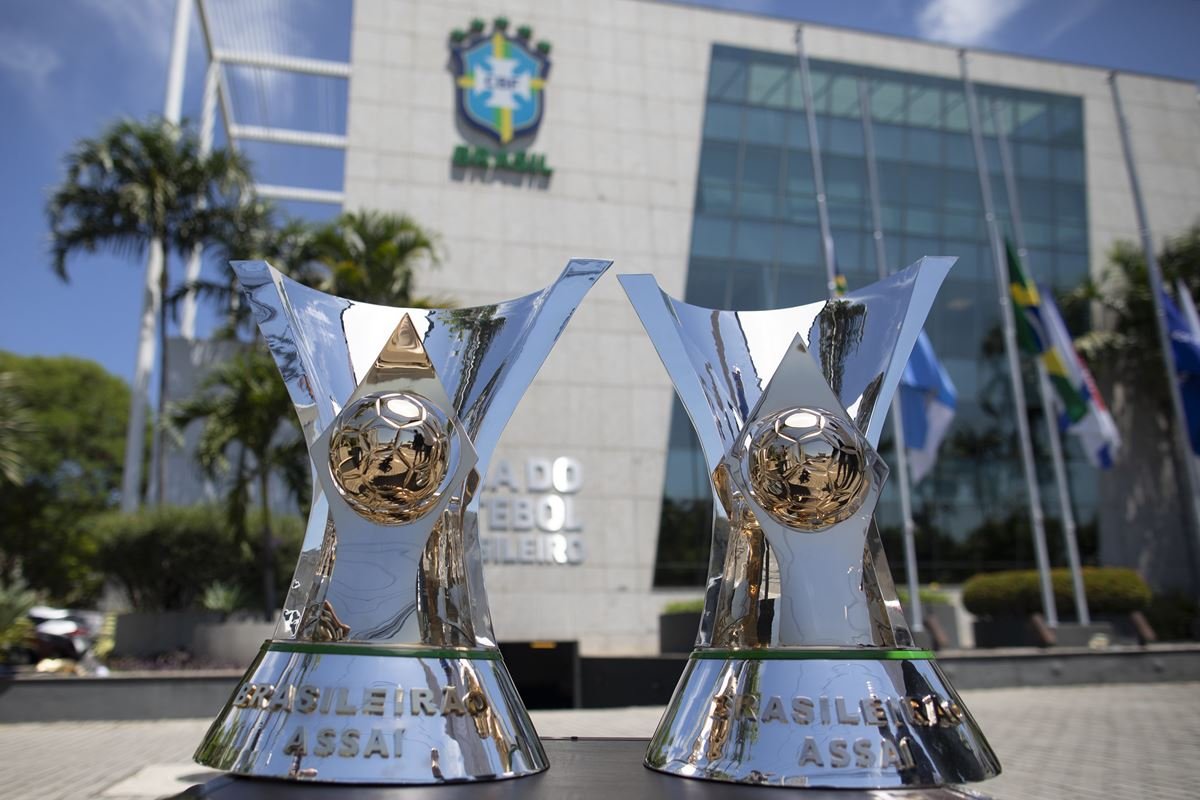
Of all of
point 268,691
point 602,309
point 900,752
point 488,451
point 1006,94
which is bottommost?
point 900,752

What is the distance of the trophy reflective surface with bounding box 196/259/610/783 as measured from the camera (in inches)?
138

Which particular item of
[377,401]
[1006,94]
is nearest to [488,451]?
Answer: [377,401]

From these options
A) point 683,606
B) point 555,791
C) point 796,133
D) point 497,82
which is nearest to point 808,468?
point 555,791

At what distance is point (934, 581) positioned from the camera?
21.8 metres

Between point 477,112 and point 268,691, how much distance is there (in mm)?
19181

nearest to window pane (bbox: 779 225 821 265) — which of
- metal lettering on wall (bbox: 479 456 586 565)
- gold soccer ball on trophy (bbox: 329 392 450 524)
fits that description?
metal lettering on wall (bbox: 479 456 586 565)

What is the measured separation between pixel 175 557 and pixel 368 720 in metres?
13.3

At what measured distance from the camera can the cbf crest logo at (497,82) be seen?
69.7 feet

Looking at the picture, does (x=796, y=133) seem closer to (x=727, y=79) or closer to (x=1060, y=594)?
(x=727, y=79)

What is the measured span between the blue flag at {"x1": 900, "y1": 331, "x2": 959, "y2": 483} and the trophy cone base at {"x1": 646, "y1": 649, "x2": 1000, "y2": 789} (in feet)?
44.9

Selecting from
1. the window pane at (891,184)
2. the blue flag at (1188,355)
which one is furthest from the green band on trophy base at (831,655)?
the window pane at (891,184)

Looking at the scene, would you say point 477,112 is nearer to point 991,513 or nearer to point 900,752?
point 991,513

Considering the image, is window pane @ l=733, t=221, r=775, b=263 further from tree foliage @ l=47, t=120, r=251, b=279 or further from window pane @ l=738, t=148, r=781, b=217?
tree foliage @ l=47, t=120, r=251, b=279

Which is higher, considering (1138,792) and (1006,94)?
(1006,94)
